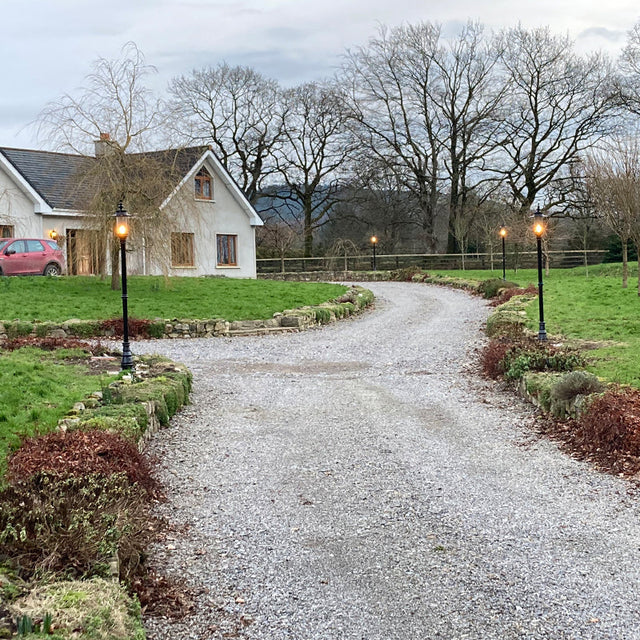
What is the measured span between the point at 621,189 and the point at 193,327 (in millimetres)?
13300

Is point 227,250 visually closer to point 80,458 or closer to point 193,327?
point 193,327

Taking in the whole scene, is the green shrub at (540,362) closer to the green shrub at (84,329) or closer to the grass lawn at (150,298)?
the grass lawn at (150,298)

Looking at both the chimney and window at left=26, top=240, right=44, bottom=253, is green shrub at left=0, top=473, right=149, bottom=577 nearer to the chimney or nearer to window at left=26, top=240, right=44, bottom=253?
the chimney

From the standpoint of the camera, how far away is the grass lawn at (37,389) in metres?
7.04

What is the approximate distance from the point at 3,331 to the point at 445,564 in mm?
13604

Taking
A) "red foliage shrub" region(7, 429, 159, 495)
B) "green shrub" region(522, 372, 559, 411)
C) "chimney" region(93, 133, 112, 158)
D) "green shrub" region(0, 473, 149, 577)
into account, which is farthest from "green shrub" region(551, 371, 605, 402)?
"chimney" region(93, 133, 112, 158)

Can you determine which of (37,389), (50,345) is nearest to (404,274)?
(50,345)

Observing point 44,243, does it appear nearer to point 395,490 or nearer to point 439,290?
point 439,290

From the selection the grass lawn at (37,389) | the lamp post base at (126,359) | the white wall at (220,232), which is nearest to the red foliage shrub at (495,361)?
the lamp post base at (126,359)

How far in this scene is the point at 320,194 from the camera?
167 feet

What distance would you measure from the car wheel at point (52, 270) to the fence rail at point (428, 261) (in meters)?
19.5

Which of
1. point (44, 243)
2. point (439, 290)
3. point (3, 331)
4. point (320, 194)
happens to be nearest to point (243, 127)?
point (320, 194)

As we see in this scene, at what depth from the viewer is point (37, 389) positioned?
880cm

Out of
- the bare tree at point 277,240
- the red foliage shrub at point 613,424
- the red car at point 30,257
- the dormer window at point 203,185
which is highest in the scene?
the dormer window at point 203,185
